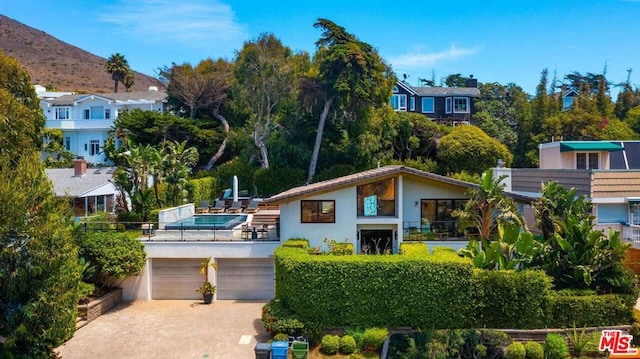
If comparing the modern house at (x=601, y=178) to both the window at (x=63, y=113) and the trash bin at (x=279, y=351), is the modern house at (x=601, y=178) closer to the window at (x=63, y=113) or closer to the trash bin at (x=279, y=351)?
the trash bin at (x=279, y=351)

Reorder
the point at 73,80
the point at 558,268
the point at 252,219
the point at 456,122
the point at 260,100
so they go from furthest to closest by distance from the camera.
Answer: the point at 73,80
the point at 456,122
the point at 260,100
the point at 252,219
the point at 558,268

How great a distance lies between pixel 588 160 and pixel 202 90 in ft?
111

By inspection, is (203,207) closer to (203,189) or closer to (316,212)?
(203,189)

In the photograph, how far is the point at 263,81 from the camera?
3888 centimetres

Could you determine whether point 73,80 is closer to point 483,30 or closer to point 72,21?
point 72,21

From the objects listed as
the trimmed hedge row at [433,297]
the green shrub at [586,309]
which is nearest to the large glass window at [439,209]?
the trimmed hedge row at [433,297]

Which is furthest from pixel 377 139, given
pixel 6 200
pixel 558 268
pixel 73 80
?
pixel 73 80

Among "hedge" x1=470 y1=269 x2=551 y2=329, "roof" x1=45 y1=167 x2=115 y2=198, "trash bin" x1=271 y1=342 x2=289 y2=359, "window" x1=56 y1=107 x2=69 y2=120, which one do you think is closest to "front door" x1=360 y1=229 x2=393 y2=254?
"hedge" x1=470 y1=269 x2=551 y2=329

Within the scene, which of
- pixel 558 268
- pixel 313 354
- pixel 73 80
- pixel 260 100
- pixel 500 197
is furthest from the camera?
pixel 73 80

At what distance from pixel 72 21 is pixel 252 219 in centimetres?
2176

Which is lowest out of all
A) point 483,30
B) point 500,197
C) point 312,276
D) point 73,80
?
point 312,276

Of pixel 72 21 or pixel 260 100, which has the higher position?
pixel 72 21

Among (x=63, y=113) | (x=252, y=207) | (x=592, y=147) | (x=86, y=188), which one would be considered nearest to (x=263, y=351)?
(x=252, y=207)

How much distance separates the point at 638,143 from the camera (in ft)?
89.5
